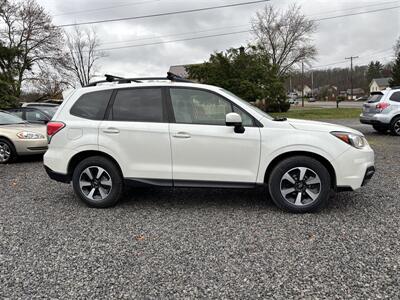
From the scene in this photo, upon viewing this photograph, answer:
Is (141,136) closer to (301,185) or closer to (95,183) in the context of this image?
(95,183)

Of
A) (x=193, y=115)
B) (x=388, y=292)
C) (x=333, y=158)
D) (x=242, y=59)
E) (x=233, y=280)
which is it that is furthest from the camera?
(x=242, y=59)

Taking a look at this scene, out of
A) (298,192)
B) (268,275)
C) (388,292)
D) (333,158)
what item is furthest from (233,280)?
(333,158)

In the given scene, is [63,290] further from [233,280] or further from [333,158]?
[333,158]

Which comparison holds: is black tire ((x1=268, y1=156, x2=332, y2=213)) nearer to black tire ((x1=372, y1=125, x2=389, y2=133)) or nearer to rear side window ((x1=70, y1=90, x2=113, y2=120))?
rear side window ((x1=70, y1=90, x2=113, y2=120))

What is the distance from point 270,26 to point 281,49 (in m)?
3.36

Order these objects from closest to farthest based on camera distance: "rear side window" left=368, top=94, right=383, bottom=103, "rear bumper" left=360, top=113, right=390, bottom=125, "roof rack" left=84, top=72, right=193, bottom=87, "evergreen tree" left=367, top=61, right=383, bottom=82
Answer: "roof rack" left=84, top=72, right=193, bottom=87 → "rear bumper" left=360, top=113, right=390, bottom=125 → "rear side window" left=368, top=94, right=383, bottom=103 → "evergreen tree" left=367, top=61, right=383, bottom=82

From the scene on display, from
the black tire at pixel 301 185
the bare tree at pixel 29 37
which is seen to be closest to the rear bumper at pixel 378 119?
the black tire at pixel 301 185

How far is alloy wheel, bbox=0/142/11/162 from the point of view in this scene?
7.96m

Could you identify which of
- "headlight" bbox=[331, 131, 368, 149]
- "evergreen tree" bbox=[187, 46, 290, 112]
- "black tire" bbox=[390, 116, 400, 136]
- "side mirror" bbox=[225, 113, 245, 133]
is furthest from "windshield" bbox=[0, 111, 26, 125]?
"evergreen tree" bbox=[187, 46, 290, 112]

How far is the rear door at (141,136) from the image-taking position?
427 cm

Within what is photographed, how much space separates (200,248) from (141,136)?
1710 mm

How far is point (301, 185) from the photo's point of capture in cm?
408

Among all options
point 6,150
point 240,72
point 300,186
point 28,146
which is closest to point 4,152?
point 6,150

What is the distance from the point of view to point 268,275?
2.76 meters
